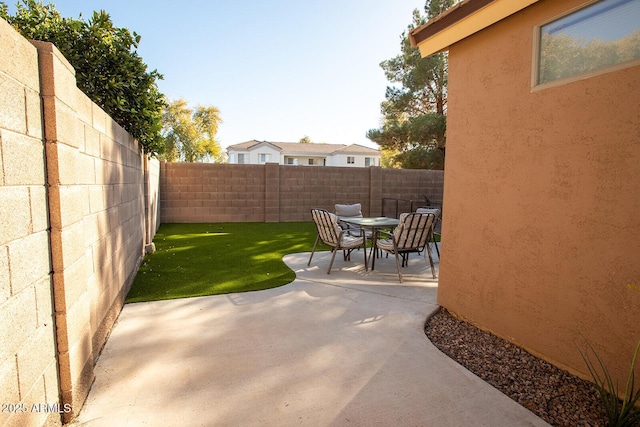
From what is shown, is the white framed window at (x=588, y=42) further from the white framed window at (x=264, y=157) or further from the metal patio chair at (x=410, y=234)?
the white framed window at (x=264, y=157)

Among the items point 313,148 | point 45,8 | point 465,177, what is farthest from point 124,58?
point 313,148

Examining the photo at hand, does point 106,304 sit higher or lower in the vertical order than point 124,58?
lower

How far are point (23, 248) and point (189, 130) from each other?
30.3 metres

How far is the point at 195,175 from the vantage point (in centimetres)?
1093

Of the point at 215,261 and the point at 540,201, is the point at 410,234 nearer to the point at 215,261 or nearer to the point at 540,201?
the point at 540,201

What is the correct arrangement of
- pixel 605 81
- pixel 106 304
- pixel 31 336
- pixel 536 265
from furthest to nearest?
pixel 106 304, pixel 536 265, pixel 605 81, pixel 31 336

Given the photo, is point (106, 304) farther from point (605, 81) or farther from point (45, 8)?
point (605, 81)

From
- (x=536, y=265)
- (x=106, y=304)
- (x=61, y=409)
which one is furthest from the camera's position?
(x=106, y=304)

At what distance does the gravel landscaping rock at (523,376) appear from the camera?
2174 millimetres

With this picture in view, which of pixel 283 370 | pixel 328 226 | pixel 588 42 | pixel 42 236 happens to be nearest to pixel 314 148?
pixel 328 226

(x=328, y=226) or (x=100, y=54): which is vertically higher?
(x=100, y=54)

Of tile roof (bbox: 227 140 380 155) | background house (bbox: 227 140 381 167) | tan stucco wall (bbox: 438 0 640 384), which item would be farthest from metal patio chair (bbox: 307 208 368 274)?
tile roof (bbox: 227 140 380 155)

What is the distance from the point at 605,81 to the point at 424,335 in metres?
2.41

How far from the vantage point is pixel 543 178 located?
8.95 ft
